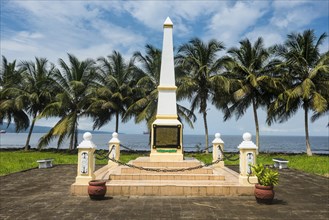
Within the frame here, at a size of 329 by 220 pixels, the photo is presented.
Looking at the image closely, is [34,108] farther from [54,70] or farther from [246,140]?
[246,140]

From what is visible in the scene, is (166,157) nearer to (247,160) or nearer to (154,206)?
(247,160)

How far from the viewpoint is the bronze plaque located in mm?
12203

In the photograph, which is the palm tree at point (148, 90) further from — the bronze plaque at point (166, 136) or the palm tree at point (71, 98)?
the bronze plaque at point (166, 136)

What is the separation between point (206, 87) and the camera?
77.9 feet

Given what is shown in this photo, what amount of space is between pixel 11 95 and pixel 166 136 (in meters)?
20.8

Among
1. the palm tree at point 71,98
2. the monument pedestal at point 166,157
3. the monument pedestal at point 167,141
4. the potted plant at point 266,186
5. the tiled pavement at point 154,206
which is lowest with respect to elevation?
the tiled pavement at point 154,206

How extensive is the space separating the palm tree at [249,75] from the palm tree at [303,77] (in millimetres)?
1220

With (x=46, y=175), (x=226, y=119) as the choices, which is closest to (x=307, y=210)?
(x=46, y=175)

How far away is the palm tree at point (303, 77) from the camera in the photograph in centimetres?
2167

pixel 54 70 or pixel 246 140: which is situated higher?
pixel 54 70

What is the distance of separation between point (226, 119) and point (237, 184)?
641 inches

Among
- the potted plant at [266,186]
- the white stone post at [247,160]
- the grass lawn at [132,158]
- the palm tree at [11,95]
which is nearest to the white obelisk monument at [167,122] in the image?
the white stone post at [247,160]

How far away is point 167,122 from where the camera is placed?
1237cm

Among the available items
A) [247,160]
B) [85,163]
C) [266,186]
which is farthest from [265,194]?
[85,163]
